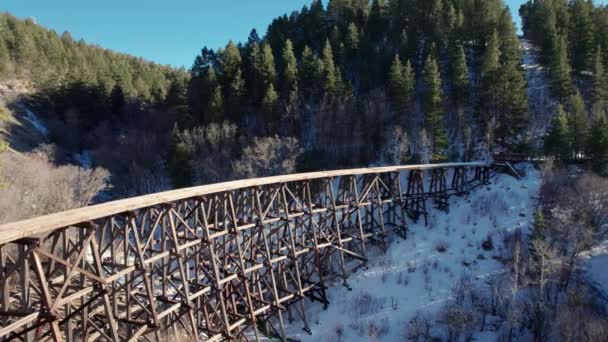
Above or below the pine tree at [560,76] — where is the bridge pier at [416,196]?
below

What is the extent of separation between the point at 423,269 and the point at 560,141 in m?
13.5

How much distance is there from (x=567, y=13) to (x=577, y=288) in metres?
35.3

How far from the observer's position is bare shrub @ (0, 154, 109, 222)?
16.2 metres

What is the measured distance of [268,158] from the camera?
26.1 metres

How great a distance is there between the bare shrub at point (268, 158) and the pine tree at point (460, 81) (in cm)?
1332

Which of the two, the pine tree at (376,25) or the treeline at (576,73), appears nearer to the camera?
the treeline at (576,73)

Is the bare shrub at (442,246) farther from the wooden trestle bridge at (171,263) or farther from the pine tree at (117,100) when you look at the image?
the pine tree at (117,100)

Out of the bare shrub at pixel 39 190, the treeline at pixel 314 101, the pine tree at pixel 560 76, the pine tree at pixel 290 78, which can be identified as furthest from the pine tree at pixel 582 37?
the bare shrub at pixel 39 190

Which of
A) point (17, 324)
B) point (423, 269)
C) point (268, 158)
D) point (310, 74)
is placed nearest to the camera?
point (17, 324)

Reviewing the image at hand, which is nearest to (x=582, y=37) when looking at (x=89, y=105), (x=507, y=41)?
(x=507, y=41)

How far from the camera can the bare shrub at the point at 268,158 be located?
25.9 meters

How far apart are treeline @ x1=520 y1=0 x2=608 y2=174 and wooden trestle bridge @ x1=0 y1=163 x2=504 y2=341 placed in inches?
209

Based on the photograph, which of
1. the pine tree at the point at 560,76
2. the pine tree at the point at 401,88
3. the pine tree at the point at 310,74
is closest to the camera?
the pine tree at the point at 560,76

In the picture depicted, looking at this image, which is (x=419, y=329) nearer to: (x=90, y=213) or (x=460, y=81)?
(x=90, y=213)
